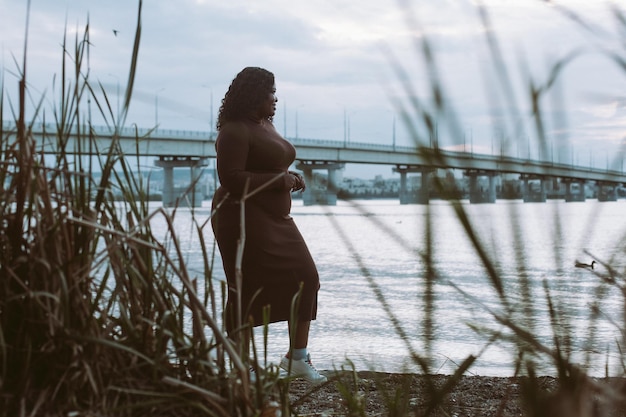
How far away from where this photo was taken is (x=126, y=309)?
4.68ft

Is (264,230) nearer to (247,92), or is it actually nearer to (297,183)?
(297,183)

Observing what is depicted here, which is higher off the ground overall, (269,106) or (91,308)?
(269,106)

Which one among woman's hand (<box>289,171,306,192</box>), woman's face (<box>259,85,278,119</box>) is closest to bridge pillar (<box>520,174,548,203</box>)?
woman's hand (<box>289,171,306,192</box>)

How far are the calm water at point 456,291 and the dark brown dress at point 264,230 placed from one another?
433 millimetres

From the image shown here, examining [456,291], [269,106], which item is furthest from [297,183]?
[456,291]

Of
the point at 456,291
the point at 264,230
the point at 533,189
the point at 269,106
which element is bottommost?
the point at 456,291

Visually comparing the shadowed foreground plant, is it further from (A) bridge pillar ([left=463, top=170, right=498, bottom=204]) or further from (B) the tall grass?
(A) bridge pillar ([left=463, top=170, right=498, bottom=204])

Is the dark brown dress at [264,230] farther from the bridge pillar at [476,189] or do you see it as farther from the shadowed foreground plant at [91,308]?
the bridge pillar at [476,189]

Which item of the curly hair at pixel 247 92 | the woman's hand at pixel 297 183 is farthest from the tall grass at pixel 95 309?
the curly hair at pixel 247 92

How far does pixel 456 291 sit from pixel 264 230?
5.13 ft

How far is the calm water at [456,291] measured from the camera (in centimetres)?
90

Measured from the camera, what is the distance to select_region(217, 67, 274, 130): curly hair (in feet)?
15.3

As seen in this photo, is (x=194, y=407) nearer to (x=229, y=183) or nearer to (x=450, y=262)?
(x=229, y=183)

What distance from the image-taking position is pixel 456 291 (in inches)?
133
